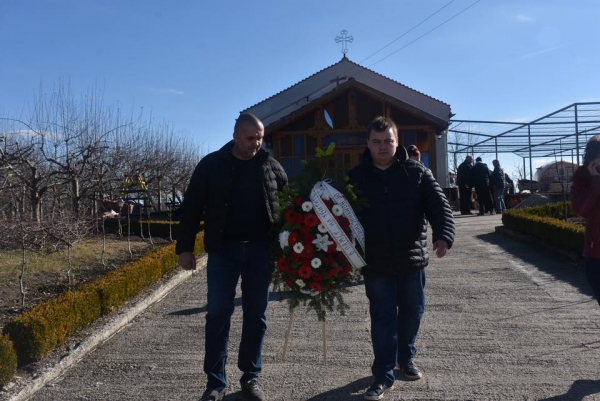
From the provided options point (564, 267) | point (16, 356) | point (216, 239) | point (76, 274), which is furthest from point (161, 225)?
point (216, 239)

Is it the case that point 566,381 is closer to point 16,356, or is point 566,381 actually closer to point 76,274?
point 16,356

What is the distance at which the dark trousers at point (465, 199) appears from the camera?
19938mm

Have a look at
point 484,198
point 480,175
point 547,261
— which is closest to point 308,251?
point 547,261

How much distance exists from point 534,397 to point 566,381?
0.45 meters

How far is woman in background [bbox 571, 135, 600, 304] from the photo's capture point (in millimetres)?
4621

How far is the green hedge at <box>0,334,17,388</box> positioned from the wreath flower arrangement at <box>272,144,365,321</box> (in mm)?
2083

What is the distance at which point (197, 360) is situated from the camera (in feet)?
17.7

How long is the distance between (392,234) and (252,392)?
1463mm

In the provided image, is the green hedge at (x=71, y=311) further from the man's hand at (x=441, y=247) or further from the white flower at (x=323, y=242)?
the man's hand at (x=441, y=247)

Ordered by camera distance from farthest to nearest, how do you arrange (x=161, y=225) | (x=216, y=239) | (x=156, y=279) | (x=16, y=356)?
(x=161, y=225), (x=156, y=279), (x=16, y=356), (x=216, y=239)

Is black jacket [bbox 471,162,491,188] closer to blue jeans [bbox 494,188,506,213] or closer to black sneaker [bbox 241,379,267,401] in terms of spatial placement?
blue jeans [bbox 494,188,506,213]

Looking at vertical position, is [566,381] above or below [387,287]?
below

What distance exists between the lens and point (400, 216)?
442 cm

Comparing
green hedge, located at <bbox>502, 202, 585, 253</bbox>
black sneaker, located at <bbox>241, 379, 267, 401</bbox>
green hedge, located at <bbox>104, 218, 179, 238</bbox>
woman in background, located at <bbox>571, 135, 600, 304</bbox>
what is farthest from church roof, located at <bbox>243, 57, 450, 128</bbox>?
black sneaker, located at <bbox>241, 379, 267, 401</bbox>
